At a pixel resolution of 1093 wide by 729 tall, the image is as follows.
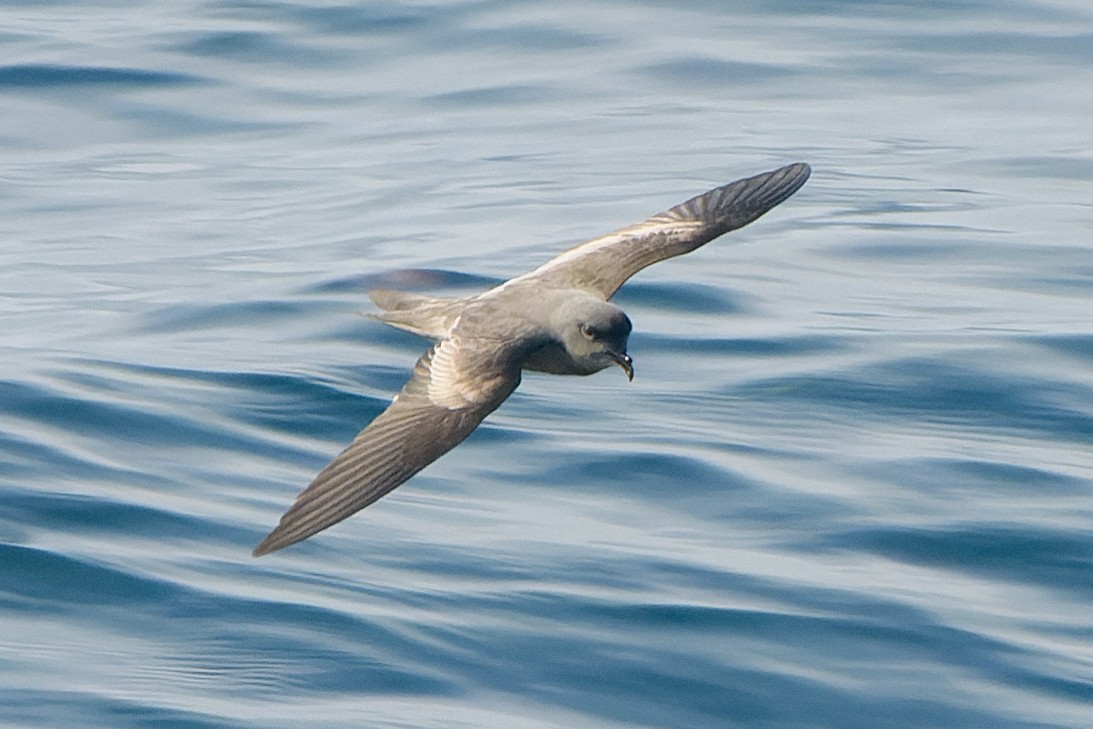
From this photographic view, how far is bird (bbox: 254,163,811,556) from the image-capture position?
5086 mm

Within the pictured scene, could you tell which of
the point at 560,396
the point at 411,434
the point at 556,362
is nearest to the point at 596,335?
the point at 556,362

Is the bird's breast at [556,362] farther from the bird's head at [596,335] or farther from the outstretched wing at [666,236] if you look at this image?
the outstretched wing at [666,236]

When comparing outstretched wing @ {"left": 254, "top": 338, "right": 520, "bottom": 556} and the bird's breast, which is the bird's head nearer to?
the bird's breast

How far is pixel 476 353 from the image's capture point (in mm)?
5715

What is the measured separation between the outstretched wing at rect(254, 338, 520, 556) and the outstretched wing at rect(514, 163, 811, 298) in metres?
0.73

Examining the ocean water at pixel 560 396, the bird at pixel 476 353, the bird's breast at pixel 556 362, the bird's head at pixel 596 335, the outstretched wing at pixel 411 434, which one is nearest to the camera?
the outstretched wing at pixel 411 434

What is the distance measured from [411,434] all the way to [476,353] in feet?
1.45

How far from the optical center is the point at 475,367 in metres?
5.62

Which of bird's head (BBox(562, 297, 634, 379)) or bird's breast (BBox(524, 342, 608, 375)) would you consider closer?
bird's head (BBox(562, 297, 634, 379))

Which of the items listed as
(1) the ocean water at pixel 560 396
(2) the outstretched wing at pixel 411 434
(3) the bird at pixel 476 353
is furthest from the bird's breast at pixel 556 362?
(1) the ocean water at pixel 560 396

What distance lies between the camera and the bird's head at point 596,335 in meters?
5.64

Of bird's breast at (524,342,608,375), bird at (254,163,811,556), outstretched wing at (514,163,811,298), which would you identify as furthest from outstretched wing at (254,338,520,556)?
outstretched wing at (514,163,811,298)

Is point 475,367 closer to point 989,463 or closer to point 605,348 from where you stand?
point 605,348

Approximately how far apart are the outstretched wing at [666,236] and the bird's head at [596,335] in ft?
2.12
